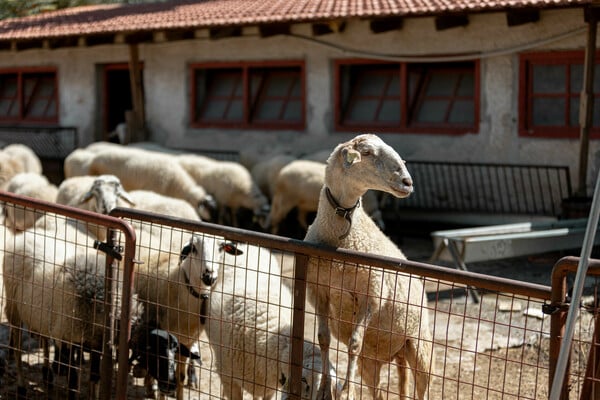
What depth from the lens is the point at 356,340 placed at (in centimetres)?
460

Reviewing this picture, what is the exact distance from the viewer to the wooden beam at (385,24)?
13562 mm

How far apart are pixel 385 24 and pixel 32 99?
399 inches

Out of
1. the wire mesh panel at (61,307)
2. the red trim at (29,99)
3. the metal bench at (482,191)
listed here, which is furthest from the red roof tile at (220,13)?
the wire mesh panel at (61,307)

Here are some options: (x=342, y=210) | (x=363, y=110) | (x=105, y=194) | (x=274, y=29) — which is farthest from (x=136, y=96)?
(x=342, y=210)

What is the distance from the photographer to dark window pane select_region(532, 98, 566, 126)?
12.5 meters

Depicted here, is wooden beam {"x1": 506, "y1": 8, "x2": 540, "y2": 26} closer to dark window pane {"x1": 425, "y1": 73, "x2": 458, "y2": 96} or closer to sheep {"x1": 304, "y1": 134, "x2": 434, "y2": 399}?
dark window pane {"x1": 425, "y1": 73, "x2": 458, "y2": 96}

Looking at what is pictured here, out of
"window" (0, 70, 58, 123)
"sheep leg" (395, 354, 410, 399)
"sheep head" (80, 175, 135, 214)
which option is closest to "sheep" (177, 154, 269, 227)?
"sheep head" (80, 175, 135, 214)

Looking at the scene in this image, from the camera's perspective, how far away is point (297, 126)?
598 inches

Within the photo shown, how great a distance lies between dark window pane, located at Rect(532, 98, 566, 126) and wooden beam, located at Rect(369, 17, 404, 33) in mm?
2477

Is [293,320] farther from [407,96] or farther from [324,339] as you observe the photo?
[407,96]

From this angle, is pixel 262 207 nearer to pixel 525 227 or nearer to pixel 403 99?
pixel 403 99

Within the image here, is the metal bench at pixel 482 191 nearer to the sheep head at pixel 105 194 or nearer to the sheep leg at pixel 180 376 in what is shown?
the sheep head at pixel 105 194

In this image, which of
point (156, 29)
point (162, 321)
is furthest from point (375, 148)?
point (156, 29)

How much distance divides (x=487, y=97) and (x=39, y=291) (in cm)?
853
